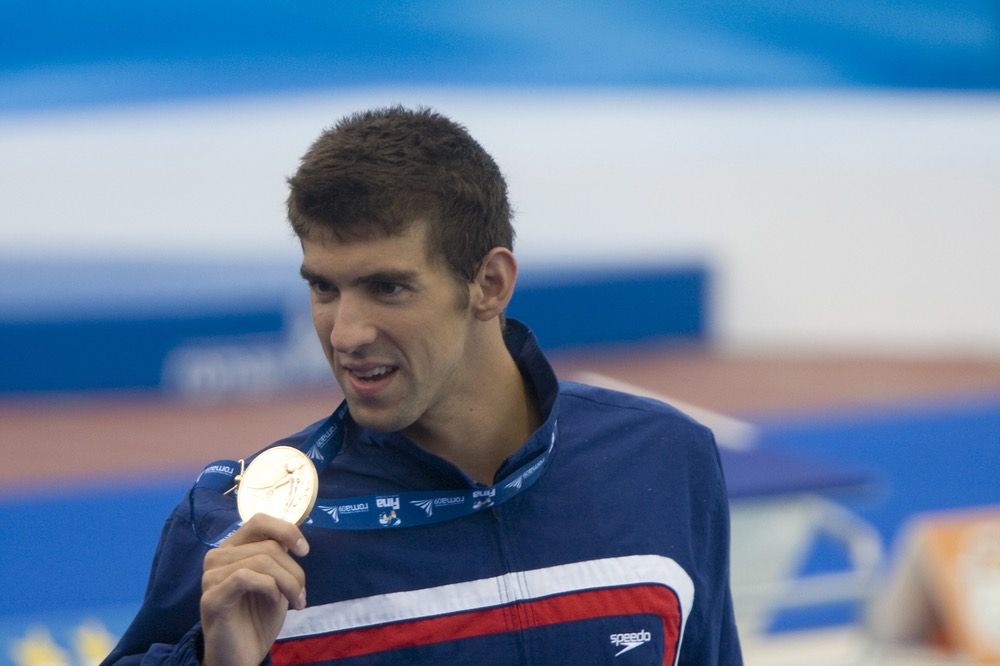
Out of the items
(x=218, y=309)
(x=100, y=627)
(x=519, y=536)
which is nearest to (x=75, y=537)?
(x=100, y=627)

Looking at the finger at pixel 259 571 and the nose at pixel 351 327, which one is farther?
the nose at pixel 351 327

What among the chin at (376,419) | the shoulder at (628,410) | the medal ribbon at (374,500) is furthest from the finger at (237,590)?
the shoulder at (628,410)

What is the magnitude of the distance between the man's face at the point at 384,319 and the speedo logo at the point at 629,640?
42 cm

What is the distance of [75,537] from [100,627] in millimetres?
1082

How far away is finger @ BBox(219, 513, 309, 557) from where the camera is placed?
168 cm

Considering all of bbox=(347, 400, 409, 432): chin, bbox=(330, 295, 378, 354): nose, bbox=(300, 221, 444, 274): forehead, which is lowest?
bbox=(347, 400, 409, 432): chin

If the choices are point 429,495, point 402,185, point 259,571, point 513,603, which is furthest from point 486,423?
point 259,571

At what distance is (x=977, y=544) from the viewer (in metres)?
5.00

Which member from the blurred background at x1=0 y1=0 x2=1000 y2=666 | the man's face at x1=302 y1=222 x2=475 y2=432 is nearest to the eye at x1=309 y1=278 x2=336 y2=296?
the man's face at x1=302 y1=222 x2=475 y2=432

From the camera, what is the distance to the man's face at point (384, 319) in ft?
6.05

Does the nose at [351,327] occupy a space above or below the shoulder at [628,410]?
above

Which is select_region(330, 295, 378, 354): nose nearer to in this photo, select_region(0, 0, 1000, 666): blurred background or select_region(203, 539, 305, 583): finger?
select_region(203, 539, 305, 583): finger

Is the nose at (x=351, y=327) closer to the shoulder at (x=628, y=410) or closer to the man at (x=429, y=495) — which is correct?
the man at (x=429, y=495)

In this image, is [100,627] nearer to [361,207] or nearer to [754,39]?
[361,207]
